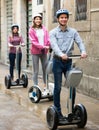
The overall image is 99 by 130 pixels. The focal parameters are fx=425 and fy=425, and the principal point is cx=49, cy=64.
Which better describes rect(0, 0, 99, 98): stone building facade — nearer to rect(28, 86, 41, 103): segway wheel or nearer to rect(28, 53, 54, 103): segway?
rect(28, 53, 54, 103): segway

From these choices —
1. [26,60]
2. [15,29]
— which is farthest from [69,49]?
[26,60]

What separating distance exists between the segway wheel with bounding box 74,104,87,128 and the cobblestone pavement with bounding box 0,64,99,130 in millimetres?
136

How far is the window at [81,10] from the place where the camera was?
10338 millimetres

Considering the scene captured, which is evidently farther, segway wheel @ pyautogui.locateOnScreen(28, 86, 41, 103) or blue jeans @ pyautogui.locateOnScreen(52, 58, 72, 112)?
segway wheel @ pyautogui.locateOnScreen(28, 86, 41, 103)

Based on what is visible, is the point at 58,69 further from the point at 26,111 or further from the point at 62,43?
the point at 26,111

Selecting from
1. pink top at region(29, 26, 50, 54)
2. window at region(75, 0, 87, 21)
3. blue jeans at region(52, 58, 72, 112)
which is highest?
window at region(75, 0, 87, 21)

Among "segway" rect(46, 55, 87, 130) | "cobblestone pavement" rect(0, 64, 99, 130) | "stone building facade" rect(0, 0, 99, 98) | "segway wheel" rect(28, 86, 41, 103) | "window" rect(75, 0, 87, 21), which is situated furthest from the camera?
"window" rect(75, 0, 87, 21)

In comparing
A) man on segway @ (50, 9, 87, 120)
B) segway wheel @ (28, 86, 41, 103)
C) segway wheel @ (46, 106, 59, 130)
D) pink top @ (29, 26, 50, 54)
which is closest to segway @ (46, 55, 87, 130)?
segway wheel @ (46, 106, 59, 130)

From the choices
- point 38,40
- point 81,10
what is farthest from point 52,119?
point 81,10

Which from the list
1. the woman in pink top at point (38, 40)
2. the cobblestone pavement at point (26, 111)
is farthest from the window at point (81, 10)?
the cobblestone pavement at point (26, 111)

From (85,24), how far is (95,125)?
361cm

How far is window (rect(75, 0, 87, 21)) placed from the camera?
10338mm

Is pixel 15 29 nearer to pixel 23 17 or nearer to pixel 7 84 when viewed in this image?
pixel 7 84

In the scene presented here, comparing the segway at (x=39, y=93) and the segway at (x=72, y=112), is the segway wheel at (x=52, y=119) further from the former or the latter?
the segway at (x=39, y=93)
